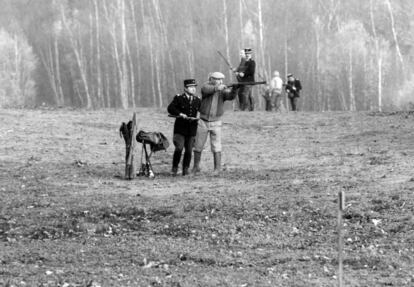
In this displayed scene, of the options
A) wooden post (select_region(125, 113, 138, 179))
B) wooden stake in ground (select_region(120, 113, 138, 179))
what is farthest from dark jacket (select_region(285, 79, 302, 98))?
wooden post (select_region(125, 113, 138, 179))

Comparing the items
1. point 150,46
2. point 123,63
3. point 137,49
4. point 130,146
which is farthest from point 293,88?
point 137,49

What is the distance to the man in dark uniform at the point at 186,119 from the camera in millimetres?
16703

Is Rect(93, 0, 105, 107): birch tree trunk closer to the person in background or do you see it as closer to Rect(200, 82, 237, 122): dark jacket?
the person in background

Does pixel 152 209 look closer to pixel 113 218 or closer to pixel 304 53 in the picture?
pixel 113 218

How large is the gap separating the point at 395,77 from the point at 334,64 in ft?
13.2

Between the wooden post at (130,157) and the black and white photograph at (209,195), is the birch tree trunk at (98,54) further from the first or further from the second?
the wooden post at (130,157)

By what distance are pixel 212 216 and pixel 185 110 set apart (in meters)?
4.57

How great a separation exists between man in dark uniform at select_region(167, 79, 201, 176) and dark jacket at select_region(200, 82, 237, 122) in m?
0.16

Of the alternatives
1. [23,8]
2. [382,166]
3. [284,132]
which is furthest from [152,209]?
[23,8]

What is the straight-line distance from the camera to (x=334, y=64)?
209 ft

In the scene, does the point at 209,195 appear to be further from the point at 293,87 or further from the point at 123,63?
the point at 123,63

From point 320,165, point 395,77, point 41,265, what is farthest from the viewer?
point 395,77

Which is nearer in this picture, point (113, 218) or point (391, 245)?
point (391, 245)

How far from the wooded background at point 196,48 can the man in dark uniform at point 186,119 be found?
44.7m
